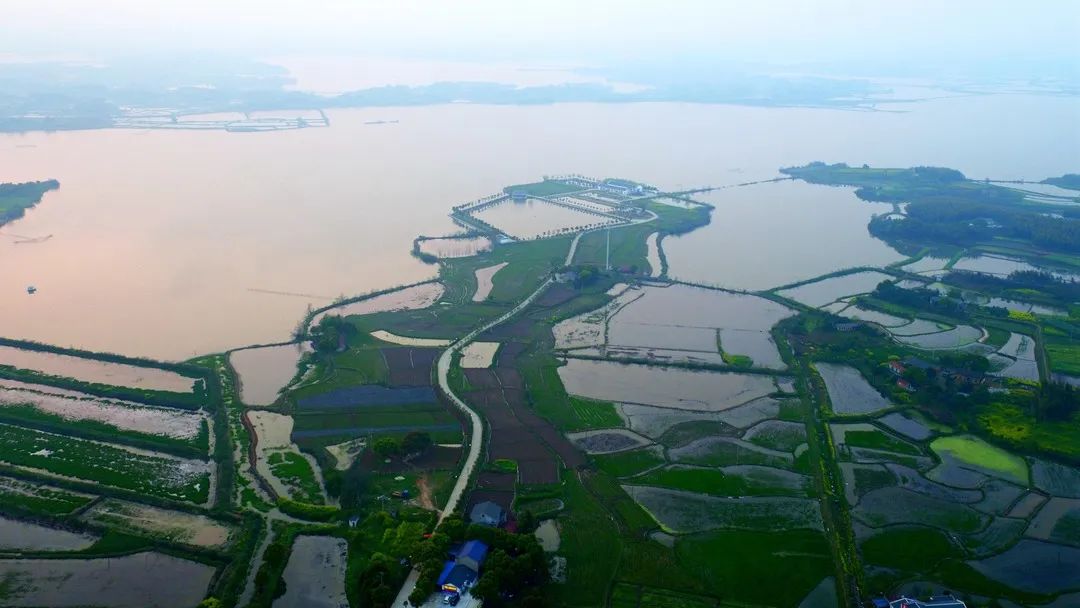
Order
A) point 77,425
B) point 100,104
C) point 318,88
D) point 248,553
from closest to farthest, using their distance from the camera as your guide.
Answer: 1. point 248,553
2. point 77,425
3. point 100,104
4. point 318,88

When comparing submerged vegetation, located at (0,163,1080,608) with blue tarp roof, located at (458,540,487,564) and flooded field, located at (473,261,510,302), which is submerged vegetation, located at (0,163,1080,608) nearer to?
blue tarp roof, located at (458,540,487,564)

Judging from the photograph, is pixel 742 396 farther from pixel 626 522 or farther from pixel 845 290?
pixel 845 290

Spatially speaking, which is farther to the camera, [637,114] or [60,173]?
[637,114]

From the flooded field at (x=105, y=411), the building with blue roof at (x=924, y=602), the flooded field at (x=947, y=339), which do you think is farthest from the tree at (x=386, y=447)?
the flooded field at (x=947, y=339)

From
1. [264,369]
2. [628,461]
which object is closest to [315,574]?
[628,461]

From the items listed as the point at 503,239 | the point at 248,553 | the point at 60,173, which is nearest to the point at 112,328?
the point at 248,553

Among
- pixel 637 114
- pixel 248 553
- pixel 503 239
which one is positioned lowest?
pixel 248 553

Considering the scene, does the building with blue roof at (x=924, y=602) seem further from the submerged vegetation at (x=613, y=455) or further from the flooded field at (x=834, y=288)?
the flooded field at (x=834, y=288)
